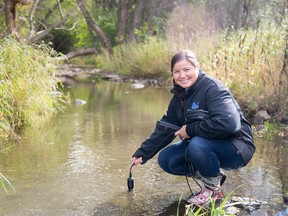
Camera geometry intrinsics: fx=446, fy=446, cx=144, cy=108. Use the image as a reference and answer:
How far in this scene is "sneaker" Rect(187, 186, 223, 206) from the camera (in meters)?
3.24

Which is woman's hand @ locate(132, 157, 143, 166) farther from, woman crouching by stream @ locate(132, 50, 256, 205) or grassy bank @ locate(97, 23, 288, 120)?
grassy bank @ locate(97, 23, 288, 120)

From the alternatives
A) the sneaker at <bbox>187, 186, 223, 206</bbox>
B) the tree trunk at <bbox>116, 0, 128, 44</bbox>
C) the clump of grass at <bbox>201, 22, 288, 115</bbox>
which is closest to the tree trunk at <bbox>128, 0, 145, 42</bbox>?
the tree trunk at <bbox>116, 0, 128, 44</bbox>

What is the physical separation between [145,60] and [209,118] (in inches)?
449

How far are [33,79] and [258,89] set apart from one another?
3256 millimetres

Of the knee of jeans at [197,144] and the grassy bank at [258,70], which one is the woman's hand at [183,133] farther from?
the grassy bank at [258,70]

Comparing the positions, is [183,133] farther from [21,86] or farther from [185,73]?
[21,86]

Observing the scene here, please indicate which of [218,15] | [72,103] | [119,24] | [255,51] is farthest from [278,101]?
[119,24]

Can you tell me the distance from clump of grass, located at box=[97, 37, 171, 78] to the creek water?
725 cm

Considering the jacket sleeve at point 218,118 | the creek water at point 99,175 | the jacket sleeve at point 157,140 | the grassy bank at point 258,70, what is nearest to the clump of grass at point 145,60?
the grassy bank at point 258,70

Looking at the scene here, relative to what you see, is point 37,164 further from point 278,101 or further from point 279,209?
point 278,101

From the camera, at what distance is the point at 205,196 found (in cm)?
327

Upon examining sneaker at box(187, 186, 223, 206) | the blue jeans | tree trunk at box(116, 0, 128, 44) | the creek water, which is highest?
tree trunk at box(116, 0, 128, 44)

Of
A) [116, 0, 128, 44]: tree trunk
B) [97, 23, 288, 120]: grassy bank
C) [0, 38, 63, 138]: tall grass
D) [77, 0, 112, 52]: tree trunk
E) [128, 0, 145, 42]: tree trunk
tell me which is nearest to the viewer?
[0, 38, 63, 138]: tall grass

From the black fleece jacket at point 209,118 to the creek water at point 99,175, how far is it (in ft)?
1.32
